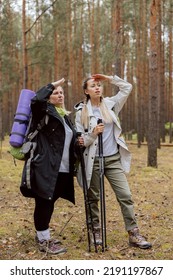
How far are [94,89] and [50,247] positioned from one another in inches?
80.8

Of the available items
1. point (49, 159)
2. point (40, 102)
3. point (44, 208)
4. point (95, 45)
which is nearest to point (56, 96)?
point (40, 102)

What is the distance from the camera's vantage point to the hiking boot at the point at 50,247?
4.72 metres

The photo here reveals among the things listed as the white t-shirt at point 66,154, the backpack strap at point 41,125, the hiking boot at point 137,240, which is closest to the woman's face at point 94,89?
the white t-shirt at point 66,154

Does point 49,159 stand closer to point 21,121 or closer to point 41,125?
point 41,125

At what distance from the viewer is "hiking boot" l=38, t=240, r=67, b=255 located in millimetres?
4718

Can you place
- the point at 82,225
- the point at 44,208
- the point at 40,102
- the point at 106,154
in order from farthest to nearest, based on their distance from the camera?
the point at 82,225 < the point at 106,154 < the point at 44,208 < the point at 40,102

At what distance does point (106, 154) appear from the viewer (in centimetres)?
486

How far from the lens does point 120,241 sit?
538cm

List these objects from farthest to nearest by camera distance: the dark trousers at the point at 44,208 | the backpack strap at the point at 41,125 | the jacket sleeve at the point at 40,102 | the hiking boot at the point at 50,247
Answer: the hiking boot at the point at 50,247 < the dark trousers at the point at 44,208 < the backpack strap at the point at 41,125 < the jacket sleeve at the point at 40,102

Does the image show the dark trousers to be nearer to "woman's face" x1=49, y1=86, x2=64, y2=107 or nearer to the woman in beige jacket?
the woman in beige jacket

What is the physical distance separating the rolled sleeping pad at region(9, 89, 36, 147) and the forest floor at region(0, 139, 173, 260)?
146cm

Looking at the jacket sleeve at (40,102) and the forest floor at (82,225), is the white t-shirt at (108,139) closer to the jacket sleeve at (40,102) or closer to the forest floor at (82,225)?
the jacket sleeve at (40,102)
